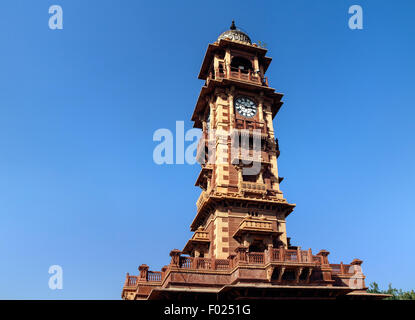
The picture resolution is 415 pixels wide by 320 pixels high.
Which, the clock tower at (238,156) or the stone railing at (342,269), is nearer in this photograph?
the stone railing at (342,269)

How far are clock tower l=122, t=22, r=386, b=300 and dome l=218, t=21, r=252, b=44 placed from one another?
14 centimetres

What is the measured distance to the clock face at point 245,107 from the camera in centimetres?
3738

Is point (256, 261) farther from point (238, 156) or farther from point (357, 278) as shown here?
point (238, 156)

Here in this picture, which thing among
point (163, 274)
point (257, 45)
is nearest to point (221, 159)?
point (163, 274)

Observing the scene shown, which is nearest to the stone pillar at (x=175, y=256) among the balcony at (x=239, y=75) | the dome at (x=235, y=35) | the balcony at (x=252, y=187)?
the balcony at (x=252, y=187)

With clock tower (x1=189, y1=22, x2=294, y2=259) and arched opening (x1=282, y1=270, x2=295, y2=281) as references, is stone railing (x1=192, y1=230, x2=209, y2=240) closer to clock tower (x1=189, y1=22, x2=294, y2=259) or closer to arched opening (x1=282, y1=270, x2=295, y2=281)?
clock tower (x1=189, y1=22, x2=294, y2=259)

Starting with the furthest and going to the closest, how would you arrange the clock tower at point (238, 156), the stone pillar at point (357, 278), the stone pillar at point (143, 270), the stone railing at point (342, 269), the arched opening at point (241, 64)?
1. the arched opening at point (241, 64)
2. the clock tower at point (238, 156)
3. the stone pillar at point (143, 270)
4. the stone railing at point (342, 269)
5. the stone pillar at point (357, 278)

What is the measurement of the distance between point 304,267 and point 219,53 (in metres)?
26.8

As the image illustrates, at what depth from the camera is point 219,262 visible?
2633 cm

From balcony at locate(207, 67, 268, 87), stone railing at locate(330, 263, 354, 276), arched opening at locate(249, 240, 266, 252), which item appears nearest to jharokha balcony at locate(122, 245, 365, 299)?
stone railing at locate(330, 263, 354, 276)

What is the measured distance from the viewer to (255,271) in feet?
82.0

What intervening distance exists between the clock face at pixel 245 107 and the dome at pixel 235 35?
10005mm

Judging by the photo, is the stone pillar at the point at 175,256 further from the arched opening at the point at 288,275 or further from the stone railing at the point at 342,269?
the stone railing at the point at 342,269
